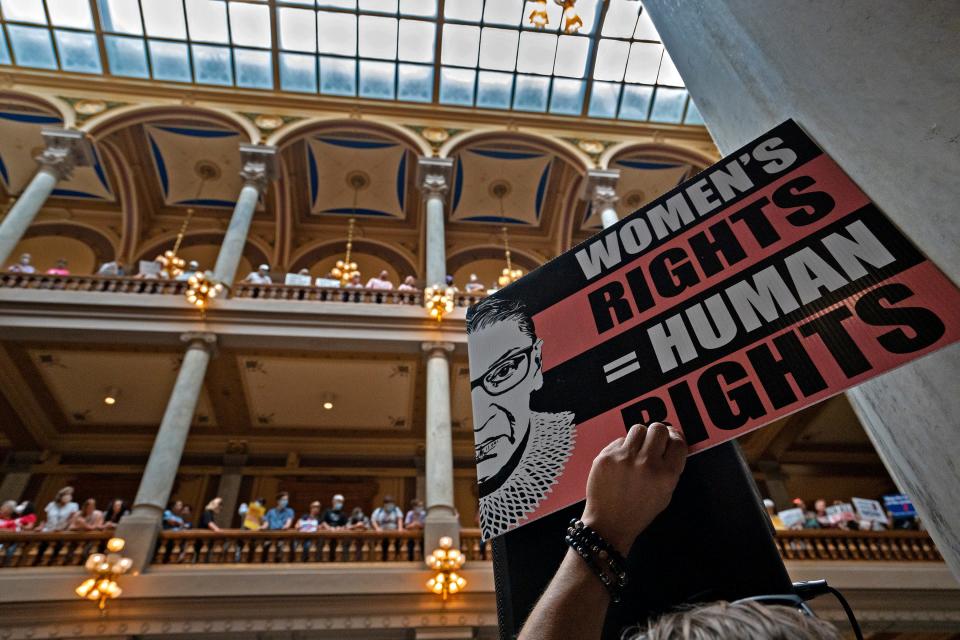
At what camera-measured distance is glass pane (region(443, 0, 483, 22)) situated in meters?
12.4

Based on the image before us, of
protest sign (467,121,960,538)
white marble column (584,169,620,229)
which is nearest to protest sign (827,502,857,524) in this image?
white marble column (584,169,620,229)

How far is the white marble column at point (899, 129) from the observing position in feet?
3.07

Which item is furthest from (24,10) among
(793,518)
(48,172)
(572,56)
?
(793,518)

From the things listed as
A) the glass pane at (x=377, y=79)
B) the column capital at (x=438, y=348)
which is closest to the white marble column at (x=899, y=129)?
the column capital at (x=438, y=348)

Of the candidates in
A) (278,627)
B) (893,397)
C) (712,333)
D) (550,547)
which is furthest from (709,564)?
(278,627)

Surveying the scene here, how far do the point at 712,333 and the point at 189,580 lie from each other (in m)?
7.01

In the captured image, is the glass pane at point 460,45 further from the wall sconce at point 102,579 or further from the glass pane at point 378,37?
the wall sconce at point 102,579

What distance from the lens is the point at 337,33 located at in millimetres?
12719

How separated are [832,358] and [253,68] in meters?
14.9

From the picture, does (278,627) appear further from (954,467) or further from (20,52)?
(20,52)

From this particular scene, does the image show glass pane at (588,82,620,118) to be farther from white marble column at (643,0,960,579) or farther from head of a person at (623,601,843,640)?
head of a person at (623,601,843,640)

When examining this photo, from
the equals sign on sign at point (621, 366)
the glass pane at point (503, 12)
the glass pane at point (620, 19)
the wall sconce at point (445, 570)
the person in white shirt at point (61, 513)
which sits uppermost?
the glass pane at point (503, 12)

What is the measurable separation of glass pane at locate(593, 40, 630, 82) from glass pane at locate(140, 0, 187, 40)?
31.8 feet

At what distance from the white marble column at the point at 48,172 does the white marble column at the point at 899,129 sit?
12210 millimetres
